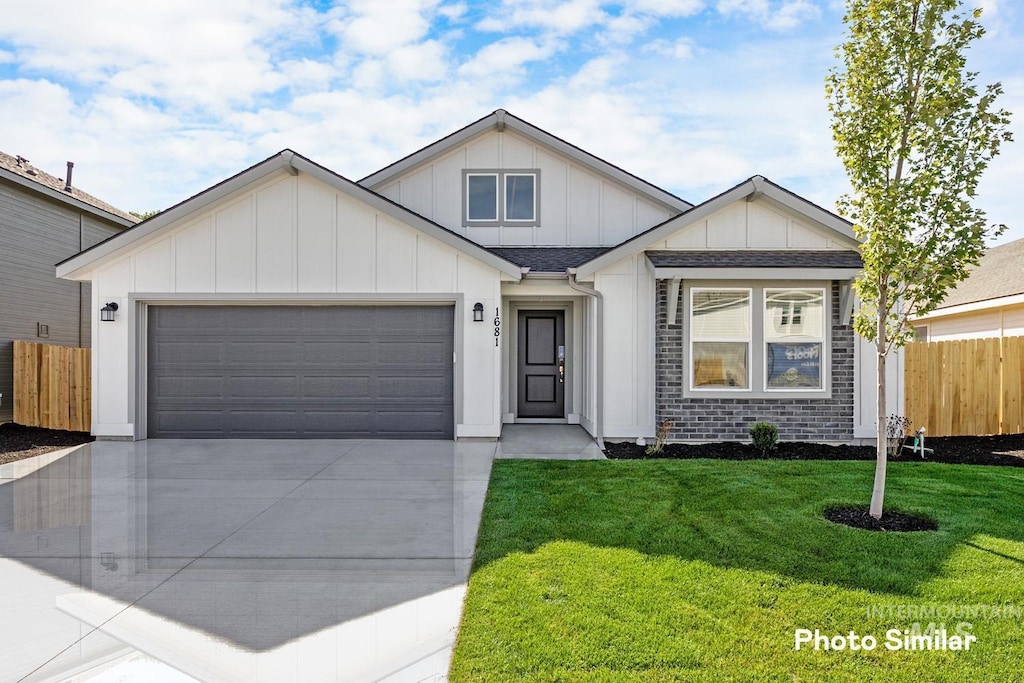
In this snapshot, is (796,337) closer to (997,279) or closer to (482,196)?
(482,196)

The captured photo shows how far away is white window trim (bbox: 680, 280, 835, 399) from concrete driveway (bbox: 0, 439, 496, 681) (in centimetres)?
392

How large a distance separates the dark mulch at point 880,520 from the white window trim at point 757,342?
13.0 feet

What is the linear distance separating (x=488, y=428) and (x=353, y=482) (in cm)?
316

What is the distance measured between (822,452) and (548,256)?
5655 mm

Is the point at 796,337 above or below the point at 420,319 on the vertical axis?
below

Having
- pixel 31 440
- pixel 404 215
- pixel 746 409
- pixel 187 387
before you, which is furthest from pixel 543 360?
pixel 31 440

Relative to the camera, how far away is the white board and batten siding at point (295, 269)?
9844 millimetres

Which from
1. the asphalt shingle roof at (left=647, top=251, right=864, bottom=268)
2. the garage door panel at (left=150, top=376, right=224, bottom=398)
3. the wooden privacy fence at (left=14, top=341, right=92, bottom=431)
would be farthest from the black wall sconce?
the asphalt shingle roof at (left=647, top=251, right=864, bottom=268)

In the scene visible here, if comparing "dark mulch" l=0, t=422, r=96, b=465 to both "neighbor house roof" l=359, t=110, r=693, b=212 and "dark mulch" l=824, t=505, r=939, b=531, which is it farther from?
"dark mulch" l=824, t=505, r=939, b=531

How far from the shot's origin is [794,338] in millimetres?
9539

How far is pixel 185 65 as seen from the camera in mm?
10781

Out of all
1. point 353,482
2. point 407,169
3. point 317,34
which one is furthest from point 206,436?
point 317,34

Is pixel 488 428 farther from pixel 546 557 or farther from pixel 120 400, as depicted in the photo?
pixel 120 400

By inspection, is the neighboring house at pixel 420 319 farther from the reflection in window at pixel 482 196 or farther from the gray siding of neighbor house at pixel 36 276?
the gray siding of neighbor house at pixel 36 276
